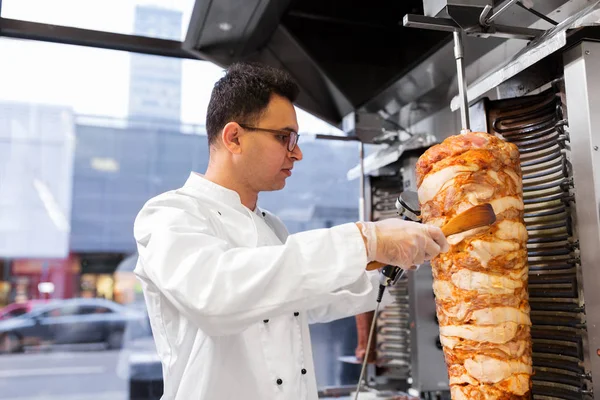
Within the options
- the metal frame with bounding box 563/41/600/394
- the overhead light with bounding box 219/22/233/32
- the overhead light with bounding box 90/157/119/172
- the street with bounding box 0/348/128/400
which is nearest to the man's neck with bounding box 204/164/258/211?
the metal frame with bounding box 563/41/600/394

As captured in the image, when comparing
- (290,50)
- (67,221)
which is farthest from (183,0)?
(67,221)

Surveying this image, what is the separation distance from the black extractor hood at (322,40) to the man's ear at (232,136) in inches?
58.8

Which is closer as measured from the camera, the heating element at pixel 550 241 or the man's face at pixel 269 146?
the heating element at pixel 550 241

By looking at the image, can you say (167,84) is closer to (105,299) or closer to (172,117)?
(172,117)

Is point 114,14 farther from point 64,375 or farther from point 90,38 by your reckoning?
point 64,375

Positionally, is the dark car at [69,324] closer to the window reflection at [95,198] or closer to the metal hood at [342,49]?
the window reflection at [95,198]

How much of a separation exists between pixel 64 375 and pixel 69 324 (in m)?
0.42

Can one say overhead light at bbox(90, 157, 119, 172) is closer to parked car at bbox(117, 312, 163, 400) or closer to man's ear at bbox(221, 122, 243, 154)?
parked car at bbox(117, 312, 163, 400)

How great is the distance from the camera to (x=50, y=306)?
416 centimetres

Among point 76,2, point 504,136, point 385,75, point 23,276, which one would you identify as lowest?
point 23,276

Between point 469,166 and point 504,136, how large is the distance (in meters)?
0.38

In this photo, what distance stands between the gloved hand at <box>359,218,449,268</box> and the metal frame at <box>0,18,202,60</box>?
2928mm

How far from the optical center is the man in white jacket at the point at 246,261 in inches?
49.8

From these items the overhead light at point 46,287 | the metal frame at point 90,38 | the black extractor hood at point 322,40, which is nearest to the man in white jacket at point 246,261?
the black extractor hood at point 322,40
